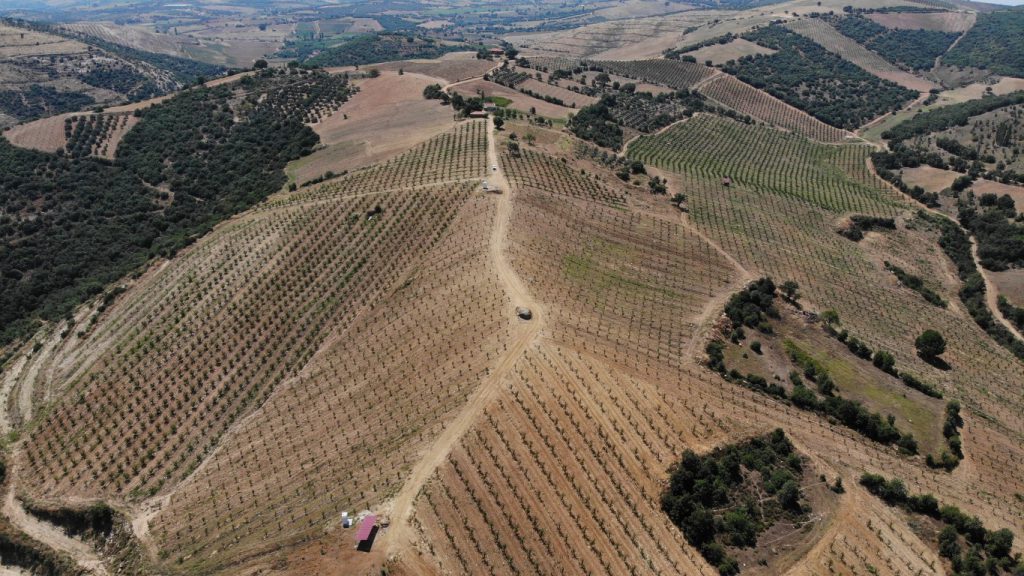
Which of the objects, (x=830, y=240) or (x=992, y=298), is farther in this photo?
(x=830, y=240)

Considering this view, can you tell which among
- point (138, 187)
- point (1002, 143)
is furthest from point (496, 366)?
point (1002, 143)

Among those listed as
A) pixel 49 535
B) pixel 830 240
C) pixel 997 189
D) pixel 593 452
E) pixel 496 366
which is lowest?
pixel 49 535

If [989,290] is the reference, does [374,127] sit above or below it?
above

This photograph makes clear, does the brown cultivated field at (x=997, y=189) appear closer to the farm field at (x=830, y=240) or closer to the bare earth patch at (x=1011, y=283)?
the farm field at (x=830, y=240)

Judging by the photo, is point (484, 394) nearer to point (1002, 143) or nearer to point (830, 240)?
point (830, 240)

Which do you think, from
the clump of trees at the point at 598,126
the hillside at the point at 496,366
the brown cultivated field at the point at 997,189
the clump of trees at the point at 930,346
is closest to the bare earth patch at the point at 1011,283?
the hillside at the point at 496,366

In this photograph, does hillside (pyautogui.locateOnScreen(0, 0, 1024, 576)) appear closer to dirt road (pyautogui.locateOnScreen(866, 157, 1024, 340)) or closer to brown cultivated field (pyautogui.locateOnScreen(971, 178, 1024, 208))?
dirt road (pyautogui.locateOnScreen(866, 157, 1024, 340))

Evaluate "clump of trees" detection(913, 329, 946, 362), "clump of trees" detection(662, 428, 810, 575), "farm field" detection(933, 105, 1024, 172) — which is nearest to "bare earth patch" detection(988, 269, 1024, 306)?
"clump of trees" detection(913, 329, 946, 362)
